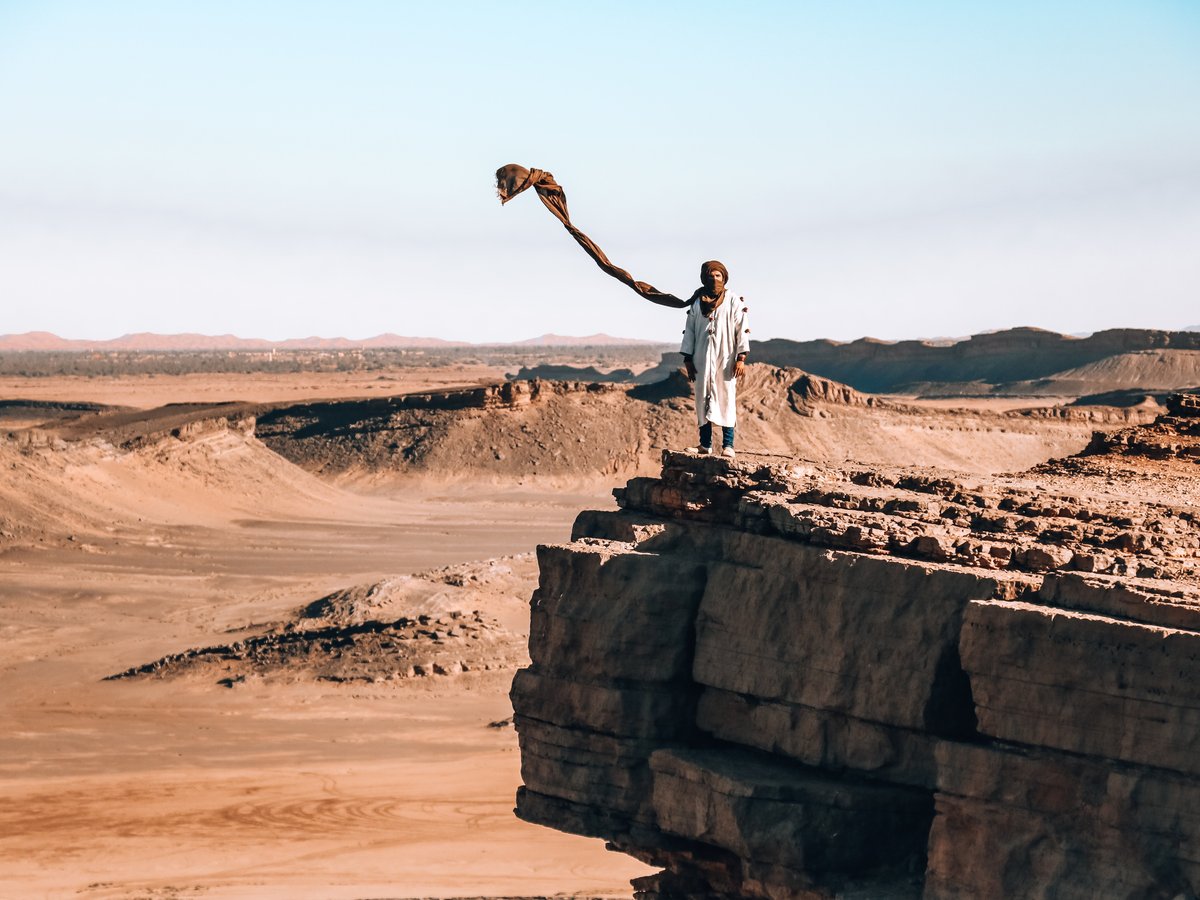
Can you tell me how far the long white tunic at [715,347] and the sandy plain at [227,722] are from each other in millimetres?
6378

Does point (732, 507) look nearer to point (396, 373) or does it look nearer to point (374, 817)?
point (374, 817)

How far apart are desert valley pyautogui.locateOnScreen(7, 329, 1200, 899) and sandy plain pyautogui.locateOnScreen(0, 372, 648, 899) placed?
0.21 ft

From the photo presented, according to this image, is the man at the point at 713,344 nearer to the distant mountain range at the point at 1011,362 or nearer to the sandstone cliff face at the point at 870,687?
the sandstone cliff face at the point at 870,687

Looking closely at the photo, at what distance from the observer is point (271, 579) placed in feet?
113

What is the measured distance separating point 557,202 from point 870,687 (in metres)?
4.72

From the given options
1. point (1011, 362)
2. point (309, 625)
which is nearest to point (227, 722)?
point (309, 625)

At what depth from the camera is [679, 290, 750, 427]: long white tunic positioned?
1151cm

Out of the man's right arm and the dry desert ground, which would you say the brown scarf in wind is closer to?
the man's right arm

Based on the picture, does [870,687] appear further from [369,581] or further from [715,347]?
[369,581]

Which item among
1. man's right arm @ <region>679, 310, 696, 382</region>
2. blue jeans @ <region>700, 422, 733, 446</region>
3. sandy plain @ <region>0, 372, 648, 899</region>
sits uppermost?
man's right arm @ <region>679, 310, 696, 382</region>

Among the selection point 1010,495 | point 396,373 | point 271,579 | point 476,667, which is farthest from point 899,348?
point 1010,495

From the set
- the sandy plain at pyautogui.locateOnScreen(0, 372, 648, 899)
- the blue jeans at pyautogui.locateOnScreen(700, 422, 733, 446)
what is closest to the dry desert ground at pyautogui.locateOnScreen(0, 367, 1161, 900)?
the sandy plain at pyautogui.locateOnScreen(0, 372, 648, 899)

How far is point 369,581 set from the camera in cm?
3272

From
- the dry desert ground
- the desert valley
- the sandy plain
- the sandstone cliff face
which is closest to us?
the sandstone cliff face
